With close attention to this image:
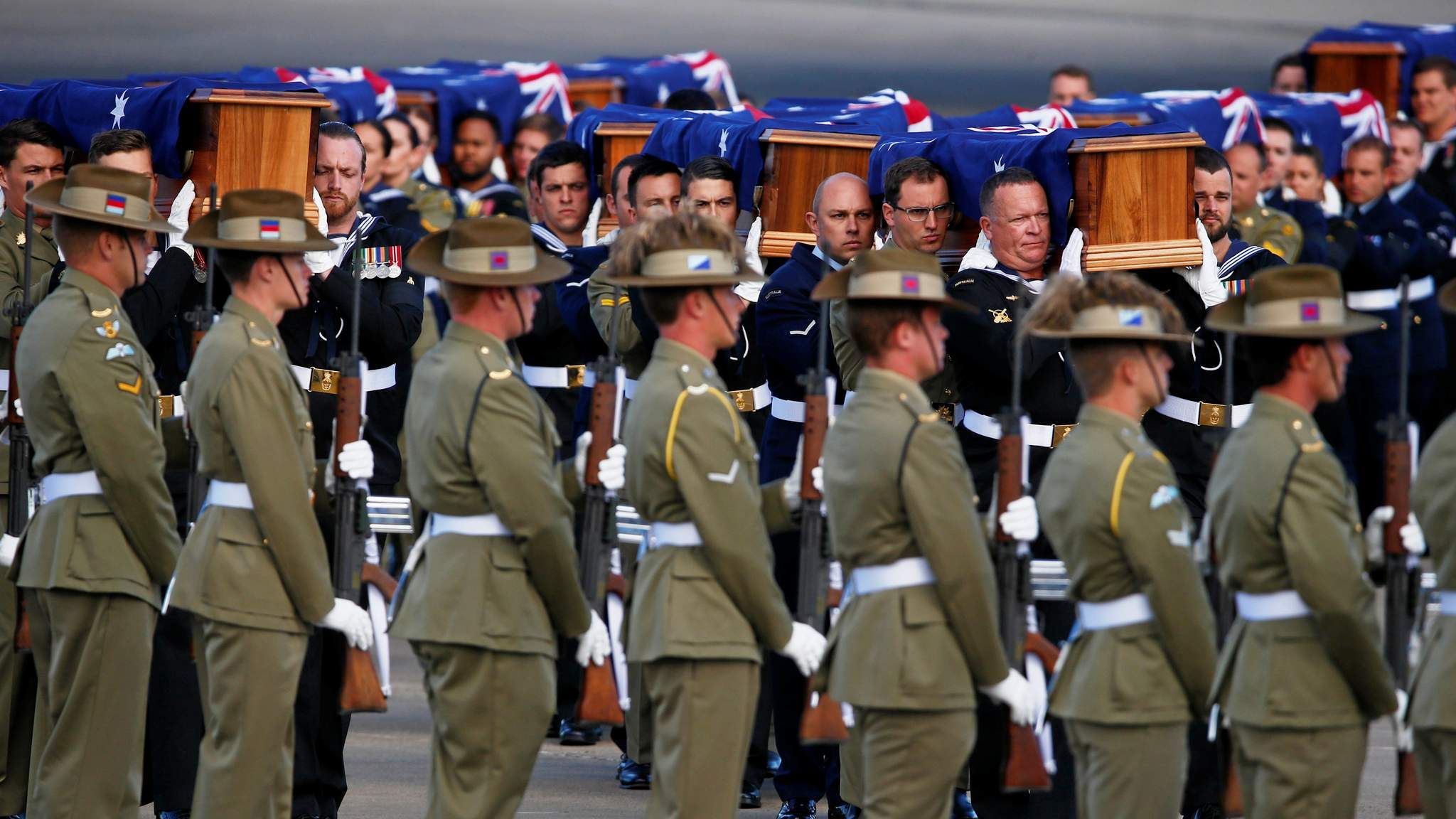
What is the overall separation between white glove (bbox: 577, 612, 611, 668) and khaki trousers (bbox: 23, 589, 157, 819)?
3.56 ft

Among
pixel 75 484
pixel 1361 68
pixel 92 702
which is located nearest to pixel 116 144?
pixel 75 484

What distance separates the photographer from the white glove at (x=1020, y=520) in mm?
4684

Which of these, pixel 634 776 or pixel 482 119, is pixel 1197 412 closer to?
pixel 634 776

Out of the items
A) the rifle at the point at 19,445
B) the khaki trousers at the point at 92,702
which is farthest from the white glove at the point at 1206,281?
the rifle at the point at 19,445

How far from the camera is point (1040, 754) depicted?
4.61 m

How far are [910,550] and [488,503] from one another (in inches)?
36.8

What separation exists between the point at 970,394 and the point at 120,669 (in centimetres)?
233

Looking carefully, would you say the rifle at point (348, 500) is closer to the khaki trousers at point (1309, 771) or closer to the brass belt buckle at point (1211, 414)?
the khaki trousers at point (1309, 771)

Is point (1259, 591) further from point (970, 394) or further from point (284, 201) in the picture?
point (284, 201)

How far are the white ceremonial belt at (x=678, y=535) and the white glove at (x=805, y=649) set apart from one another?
347mm

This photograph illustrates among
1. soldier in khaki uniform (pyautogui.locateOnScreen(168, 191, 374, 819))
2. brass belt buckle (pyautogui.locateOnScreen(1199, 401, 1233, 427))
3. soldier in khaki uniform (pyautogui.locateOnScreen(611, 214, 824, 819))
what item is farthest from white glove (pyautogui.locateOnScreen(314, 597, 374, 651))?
brass belt buckle (pyautogui.locateOnScreen(1199, 401, 1233, 427))

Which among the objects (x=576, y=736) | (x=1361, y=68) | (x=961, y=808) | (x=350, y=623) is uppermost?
(x=1361, y=68)

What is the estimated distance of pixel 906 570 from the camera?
4.37 m

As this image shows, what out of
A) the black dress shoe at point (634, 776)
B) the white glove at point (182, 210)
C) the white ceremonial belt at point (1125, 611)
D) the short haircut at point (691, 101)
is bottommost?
the black dress shoe at point (634, 776)
